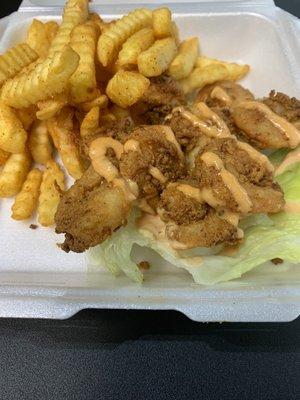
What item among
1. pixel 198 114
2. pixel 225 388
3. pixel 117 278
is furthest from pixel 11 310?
pixel 198 114

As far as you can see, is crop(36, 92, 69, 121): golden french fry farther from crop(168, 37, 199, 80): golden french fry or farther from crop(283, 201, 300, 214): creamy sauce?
crop(283, 201, 300, 214): creamy sauce

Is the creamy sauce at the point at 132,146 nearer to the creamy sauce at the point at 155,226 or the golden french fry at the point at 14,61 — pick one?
the creamy sauce at the point at 155,226

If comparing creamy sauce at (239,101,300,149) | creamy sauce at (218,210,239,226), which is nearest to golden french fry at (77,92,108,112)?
creamy sauce at (239,101,300,149)

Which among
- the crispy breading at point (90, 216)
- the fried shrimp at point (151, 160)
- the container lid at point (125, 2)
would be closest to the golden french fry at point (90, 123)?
the fried shrimp at point (151, 160)

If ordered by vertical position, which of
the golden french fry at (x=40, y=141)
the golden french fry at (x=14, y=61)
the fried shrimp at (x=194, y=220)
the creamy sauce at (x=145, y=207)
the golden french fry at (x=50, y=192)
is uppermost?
the golden french fry at (x=14, y=61)

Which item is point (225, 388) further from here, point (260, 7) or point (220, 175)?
point (260, 7)

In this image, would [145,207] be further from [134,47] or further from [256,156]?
[134,47]
